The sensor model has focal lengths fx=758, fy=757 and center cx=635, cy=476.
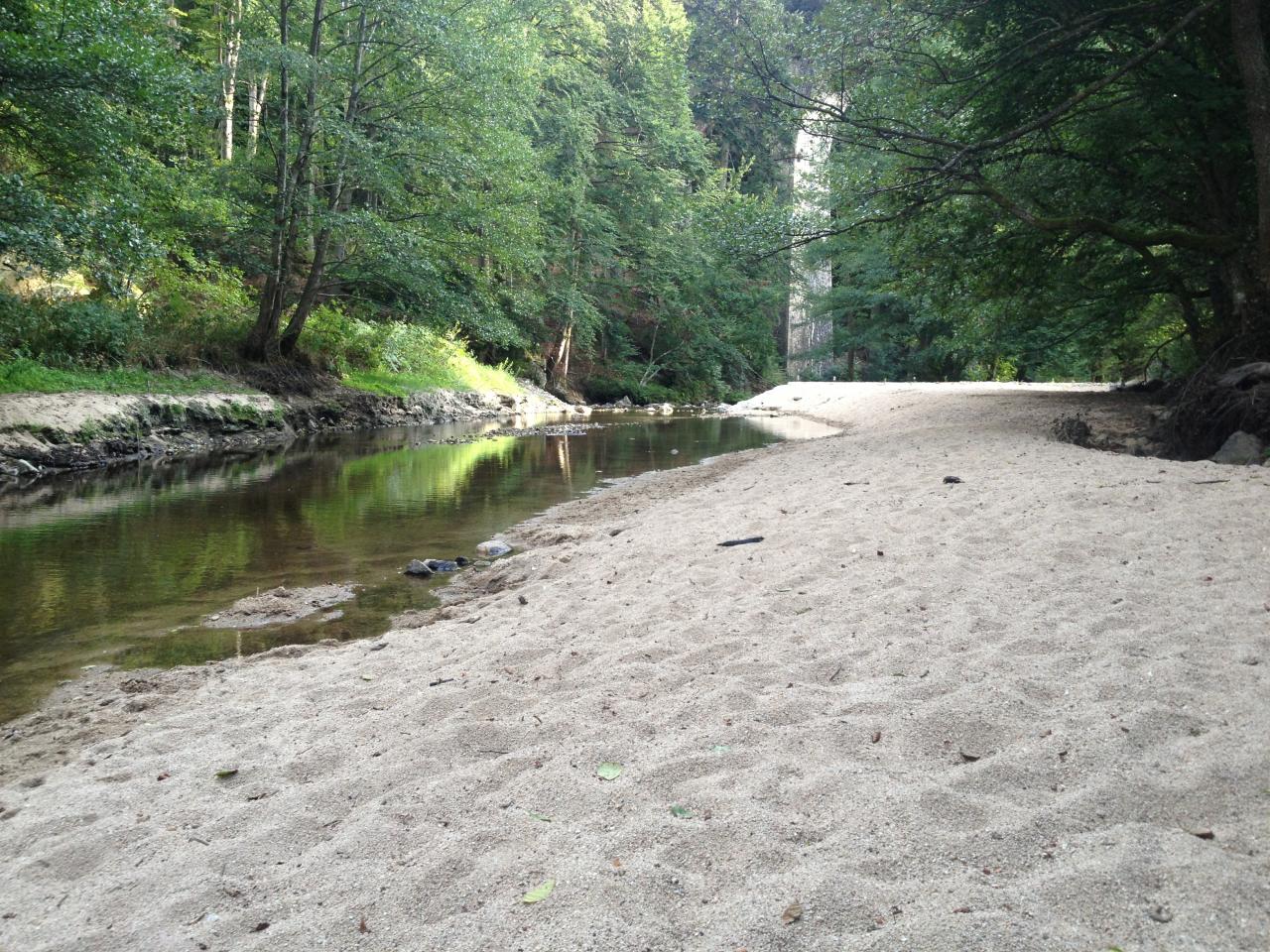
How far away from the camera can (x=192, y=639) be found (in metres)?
4.36

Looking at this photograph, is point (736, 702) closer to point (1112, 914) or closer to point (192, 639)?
point (1112, 914)

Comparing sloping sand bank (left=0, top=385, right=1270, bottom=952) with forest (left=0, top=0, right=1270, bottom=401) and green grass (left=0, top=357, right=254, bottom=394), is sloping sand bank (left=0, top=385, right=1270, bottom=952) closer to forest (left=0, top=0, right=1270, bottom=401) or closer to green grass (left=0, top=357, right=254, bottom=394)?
forest (left=0, top=0, right=1270, bottom=401)

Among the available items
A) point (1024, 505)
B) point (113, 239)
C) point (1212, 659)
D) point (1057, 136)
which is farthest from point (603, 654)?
point (1057, 136)

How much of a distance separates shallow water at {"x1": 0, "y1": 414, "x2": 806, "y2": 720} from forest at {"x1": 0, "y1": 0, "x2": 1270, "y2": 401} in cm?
326

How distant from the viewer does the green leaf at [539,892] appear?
187cm

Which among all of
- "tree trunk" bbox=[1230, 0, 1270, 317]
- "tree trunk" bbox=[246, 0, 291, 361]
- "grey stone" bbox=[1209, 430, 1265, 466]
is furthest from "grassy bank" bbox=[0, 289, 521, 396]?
"tree trunk" bbox=[1230, 0, 1270, 317]

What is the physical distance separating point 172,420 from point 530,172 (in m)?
12.6

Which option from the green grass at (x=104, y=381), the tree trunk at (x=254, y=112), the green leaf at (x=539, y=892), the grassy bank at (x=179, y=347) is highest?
the tree trunk at (x=254, y=112)

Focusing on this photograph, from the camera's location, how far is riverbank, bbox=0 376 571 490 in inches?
392

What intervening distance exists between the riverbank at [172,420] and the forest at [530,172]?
2.41 feet

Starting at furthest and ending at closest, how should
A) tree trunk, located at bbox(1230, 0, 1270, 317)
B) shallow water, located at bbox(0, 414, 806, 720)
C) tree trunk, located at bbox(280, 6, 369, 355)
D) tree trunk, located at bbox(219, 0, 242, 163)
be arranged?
tree trunk, located at bbox(280, 6, 369, 355)
tree trunk, located at bbox(219, 0, 242, 163)
tree trunk, located at bbox(1230, 0, 1270, 317)
shallow water, located at bbox(0, 414, 806, 720)

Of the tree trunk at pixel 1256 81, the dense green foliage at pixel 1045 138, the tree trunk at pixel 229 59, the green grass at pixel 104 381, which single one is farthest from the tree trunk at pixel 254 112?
the tree trunk at pixel 1256 81

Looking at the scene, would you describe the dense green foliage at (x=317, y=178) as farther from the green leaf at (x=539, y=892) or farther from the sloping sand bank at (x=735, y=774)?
the green leaf at (x=539, y=892)

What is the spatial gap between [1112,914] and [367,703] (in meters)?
2.62
